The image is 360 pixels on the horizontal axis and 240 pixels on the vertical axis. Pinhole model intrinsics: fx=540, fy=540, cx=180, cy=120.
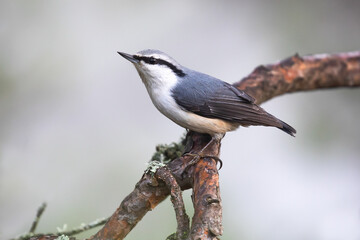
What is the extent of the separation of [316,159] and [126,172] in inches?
66.8

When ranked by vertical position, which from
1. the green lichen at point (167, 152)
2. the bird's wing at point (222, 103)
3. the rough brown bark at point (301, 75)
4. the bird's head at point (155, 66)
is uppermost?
the rough brown bark at point (301, 75)

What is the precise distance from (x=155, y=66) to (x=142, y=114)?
1.62 metres

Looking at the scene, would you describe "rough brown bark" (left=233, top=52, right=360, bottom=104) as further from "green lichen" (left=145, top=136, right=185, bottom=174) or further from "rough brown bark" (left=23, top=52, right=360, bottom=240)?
"green lichen" (left=145, top=136, right=185, bottom=174)

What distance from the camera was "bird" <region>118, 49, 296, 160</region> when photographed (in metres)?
2.89

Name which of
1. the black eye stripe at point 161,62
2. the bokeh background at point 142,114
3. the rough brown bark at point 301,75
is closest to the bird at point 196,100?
the black eye stripe at point 161,62

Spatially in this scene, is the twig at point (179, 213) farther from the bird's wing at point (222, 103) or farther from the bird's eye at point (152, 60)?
the bird's eye at point (152, 60)

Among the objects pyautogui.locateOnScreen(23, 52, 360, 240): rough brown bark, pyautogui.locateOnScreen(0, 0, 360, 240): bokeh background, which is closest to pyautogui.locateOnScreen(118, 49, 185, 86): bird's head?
pyautogui.locateOnScreen(23, 52, 360, 240): rough brown bark

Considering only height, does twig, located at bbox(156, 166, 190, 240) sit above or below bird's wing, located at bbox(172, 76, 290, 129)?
below

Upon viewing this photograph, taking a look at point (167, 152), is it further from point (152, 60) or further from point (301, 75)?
point (301, 75)

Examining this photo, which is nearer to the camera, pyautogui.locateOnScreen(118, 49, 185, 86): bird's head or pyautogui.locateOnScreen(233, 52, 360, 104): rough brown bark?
pyautogui.locateOnScreen(118, 49, 185, 86): bird's head

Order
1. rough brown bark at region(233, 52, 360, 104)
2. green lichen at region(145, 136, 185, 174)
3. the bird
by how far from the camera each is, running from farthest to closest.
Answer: rough brown bark at region(233, 52, 360, 104)
the bird
green lichen at region(145, 136, 185, 174)

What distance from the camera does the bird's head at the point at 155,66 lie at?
2.95 m

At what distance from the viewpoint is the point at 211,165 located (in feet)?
7.05

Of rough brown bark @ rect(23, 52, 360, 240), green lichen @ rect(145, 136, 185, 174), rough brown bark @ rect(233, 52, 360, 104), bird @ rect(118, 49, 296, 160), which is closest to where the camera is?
rough brown bark @ rect(23, 52, 360, 240)
